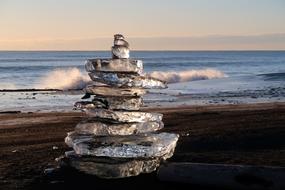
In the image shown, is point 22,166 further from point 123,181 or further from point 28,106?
point 28,106

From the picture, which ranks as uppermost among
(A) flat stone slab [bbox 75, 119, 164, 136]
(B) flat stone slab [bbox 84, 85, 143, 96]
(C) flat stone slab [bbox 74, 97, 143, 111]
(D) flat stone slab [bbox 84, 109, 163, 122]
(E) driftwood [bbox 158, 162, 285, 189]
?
(B) flat stone slab [bbox 84, 85, 143, 96]

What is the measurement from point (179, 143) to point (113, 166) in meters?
4.55

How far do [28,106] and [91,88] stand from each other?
64.5 feet

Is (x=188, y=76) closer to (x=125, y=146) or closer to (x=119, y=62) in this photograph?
(x=119, y=62)

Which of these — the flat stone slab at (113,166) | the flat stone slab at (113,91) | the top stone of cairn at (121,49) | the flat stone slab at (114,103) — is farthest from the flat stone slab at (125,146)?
the top stone of cairn at (121,49)

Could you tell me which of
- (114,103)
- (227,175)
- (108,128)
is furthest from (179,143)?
(227,175)

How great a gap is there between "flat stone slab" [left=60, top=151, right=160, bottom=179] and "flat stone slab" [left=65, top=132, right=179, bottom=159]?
0.11 meters

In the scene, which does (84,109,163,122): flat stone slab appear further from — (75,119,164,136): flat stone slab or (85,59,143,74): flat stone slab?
(85,59,143,74): flat stone slab

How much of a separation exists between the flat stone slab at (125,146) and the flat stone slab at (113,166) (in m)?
0.11

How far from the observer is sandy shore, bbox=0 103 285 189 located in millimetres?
11500

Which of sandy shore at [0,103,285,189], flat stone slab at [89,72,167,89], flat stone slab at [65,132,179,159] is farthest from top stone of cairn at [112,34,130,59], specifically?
sandy shore at [0,103,285,189]

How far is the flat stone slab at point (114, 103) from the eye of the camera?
11805mm

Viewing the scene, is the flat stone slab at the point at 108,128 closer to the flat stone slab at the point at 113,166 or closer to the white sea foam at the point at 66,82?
the flat stone slab at the point at 113,166

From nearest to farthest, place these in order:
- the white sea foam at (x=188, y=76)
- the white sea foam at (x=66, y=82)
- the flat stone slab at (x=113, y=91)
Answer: the flat stone slab at (x=113, y=91) < the white sea foam at (x=66, y=82) < the white sea foam at (x=188, y=76)
